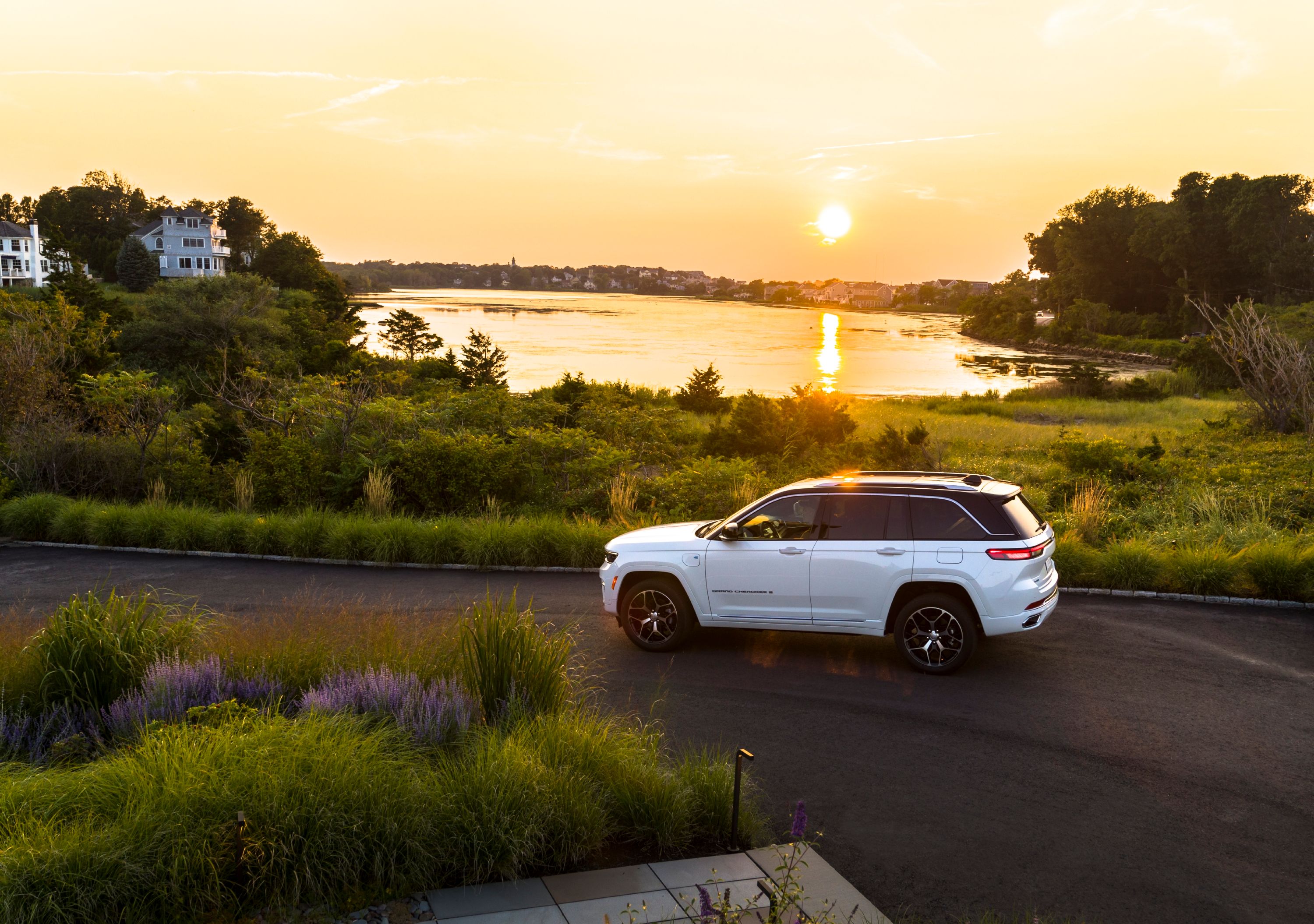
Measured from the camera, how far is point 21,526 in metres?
15.1

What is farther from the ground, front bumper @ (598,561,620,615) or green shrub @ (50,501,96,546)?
front bumper @ (598,561,620,615)

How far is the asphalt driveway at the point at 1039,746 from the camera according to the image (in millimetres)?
5180

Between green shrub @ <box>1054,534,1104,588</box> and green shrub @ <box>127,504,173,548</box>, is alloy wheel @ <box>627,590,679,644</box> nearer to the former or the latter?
green shrub @ <box>1054,534,1104,588</box>

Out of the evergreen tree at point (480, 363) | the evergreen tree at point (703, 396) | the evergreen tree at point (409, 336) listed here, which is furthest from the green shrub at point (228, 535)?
the evergreen tree at point (409, 336)

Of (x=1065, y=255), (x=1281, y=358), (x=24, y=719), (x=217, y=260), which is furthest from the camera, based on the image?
(x=1065, y=255)

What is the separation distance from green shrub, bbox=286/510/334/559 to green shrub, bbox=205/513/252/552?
71 centimetres

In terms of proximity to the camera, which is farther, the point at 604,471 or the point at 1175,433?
the point at 1175,433

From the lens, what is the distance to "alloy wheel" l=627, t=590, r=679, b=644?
30.4 feet

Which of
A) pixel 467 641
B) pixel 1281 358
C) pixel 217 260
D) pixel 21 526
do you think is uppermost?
pixel 217 260

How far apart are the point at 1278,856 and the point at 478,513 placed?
1262 cm

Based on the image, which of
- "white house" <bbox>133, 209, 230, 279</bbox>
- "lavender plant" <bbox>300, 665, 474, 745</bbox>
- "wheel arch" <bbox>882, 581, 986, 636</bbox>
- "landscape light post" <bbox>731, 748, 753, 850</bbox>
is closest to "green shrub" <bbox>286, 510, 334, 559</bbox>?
"lavender plant" <bbox>300, 665, 474, 745</bbox>

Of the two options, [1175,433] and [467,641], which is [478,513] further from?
[1175,433]

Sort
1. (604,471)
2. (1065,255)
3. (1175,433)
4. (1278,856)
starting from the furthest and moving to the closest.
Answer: (1065,255) → (1175,433) → (604,471) → (1278,856)

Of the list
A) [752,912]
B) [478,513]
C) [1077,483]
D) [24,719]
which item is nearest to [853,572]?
[752,912]
